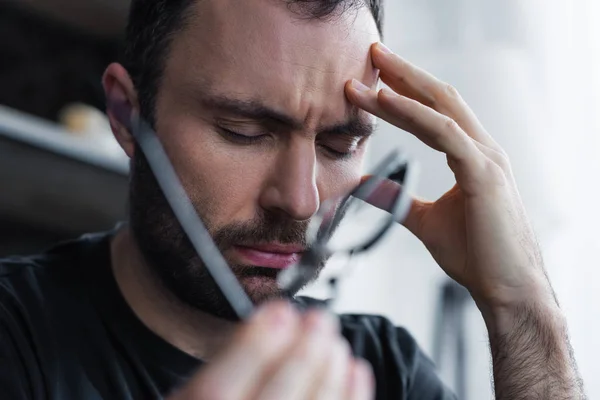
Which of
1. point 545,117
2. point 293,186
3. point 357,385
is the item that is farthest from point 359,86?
point 545,117

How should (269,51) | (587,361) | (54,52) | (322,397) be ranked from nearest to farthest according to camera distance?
(322,397)
(269,51)
(587,361)
(54,52)

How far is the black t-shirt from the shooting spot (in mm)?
923

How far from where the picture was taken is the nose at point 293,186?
0.94m

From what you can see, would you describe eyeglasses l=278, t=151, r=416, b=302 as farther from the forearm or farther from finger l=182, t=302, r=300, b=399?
finger l=182, t=302, r=300, b=399

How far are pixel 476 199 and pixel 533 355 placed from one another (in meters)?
0.20

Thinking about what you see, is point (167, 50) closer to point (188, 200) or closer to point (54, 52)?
point (188, 200)

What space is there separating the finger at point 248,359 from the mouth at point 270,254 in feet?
1.35

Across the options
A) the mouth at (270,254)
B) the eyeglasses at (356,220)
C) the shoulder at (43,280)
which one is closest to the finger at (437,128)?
the eyeglasses at (356,220)

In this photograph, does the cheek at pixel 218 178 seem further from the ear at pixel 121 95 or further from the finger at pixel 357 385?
the finger at pixel 357 385

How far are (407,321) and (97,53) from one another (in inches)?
41.0

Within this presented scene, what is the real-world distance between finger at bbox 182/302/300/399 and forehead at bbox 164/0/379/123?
0.44m

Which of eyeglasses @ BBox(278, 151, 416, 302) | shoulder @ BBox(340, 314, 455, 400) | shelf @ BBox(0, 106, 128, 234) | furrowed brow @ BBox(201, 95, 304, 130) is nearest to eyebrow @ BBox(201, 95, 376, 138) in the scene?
furrowed brow @ BBox(201, 95, 304, 130)

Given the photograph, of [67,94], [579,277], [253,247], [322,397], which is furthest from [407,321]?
[322,397]

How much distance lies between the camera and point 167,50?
3.49 ft
